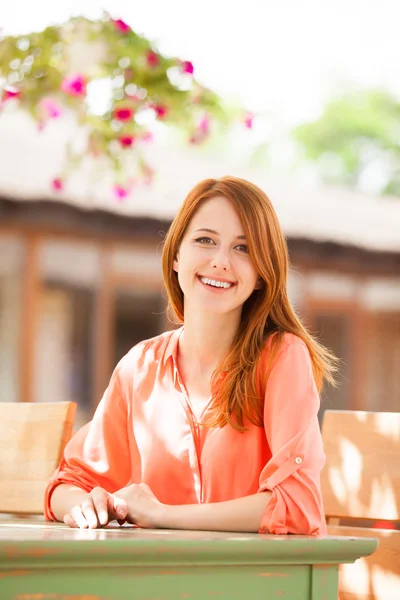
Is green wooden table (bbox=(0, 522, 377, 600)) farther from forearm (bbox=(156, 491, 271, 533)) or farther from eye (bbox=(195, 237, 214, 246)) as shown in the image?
eye (bbox=(195, 237, 214, 246))

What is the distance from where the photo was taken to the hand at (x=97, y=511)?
2174 mm

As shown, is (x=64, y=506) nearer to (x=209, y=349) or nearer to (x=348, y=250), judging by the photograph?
(x=209, y=349)

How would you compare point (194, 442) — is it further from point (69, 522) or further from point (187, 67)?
point (187, 67)

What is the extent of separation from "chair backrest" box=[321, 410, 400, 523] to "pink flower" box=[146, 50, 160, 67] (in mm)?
2629

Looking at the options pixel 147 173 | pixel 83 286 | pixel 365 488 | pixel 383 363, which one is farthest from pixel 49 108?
pixel 383 363

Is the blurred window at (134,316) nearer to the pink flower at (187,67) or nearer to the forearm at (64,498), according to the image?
the pink flower at (187,67)

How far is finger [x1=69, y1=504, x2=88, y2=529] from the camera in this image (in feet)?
7.13

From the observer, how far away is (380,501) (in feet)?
9.54

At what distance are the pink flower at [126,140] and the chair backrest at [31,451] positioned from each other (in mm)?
2682

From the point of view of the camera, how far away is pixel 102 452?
Result: 2625mm

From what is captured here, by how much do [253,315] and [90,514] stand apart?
29.2 inches

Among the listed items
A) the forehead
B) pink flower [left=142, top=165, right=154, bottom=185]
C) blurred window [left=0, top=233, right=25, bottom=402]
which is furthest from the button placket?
blurred window [left=0, top=233, right=25, bottom=402]

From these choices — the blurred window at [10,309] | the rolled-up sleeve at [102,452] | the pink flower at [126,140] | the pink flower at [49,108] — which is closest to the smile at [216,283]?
the rolled-up sleeve at [102,452]

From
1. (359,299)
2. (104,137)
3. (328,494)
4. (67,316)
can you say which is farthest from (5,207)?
(328,494)
